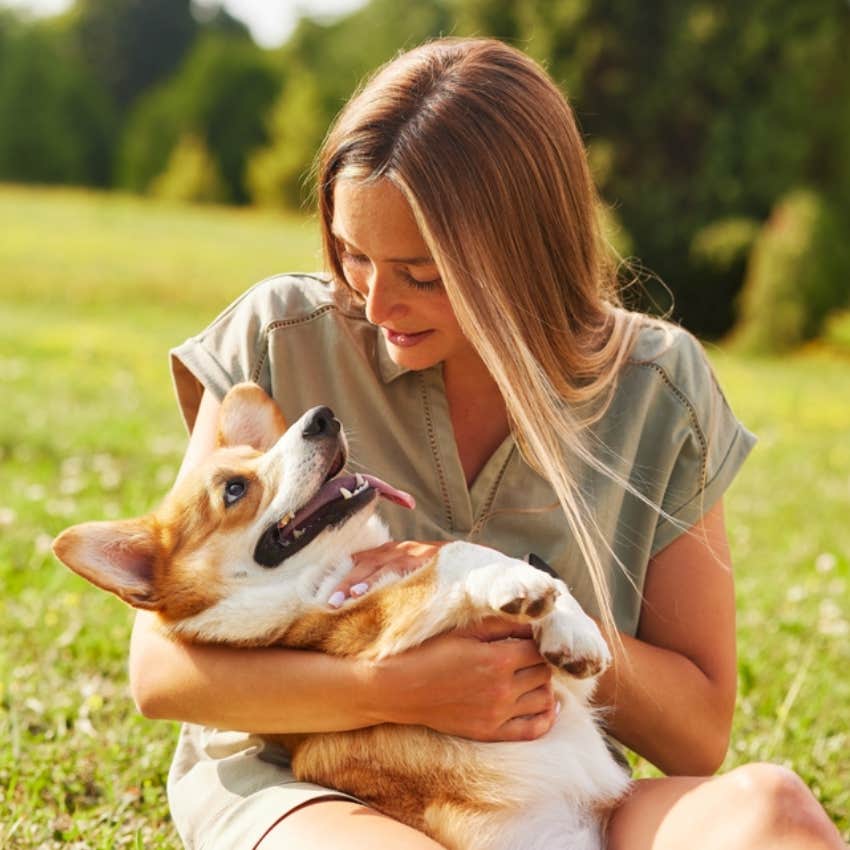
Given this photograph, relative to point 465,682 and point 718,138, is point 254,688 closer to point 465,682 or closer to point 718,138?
point 465,682

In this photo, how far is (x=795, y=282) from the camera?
1536 cm

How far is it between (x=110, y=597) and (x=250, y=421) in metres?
1.84

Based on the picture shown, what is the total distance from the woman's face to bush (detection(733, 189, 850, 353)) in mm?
13840

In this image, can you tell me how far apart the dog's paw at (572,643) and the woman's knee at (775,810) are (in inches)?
11.7

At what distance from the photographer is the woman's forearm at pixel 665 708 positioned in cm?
229

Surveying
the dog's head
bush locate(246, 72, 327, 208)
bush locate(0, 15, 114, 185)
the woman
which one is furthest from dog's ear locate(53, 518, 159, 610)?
bush locate(0, 15, 114, 185)

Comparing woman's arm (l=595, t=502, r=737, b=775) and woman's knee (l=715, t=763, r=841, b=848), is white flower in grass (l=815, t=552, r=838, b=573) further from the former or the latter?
woman's knee (l=715, t=763, r=841, b=848)

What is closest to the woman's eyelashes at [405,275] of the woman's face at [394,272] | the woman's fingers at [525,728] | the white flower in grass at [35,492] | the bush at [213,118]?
the woman's face at [394,272]

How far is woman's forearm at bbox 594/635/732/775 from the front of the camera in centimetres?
229

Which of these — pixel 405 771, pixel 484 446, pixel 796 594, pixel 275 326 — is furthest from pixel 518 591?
pixel 796 594

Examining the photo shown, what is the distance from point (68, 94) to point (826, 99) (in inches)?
1102

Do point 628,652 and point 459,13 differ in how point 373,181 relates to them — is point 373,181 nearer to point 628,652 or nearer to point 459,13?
point 628,652

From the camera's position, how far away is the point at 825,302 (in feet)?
51.3

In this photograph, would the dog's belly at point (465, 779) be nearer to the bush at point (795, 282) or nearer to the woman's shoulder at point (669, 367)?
the woman's shoulder at point (669, 367)
